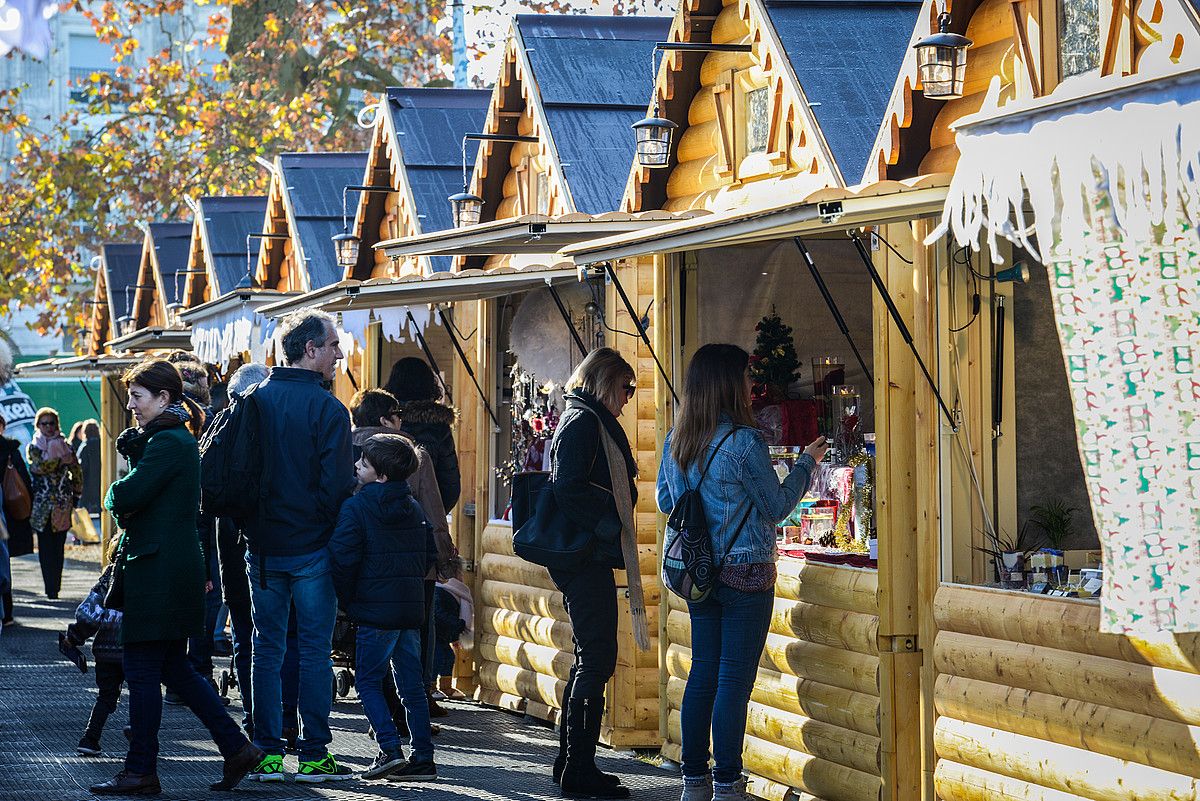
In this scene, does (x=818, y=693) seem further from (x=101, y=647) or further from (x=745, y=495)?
(x=101, y=647)

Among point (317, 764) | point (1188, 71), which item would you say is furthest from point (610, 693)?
point (1188, 71)

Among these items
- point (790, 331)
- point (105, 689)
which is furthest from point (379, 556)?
point (790, 331)

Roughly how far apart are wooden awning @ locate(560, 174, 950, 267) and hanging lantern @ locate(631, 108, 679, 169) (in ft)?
7.21

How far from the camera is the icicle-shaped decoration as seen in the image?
200 inches

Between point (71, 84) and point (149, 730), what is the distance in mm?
43093

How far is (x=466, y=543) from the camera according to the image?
1281cm

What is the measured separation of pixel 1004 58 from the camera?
23.0ft

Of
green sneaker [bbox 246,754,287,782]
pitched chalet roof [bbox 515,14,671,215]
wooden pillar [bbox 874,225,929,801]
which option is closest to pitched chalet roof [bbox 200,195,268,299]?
pitched chalet roof [bbox 515,14,671,215]

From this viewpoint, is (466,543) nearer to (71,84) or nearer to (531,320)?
(531,320)

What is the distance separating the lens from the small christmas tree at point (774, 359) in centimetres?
978

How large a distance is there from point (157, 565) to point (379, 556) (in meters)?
1.04

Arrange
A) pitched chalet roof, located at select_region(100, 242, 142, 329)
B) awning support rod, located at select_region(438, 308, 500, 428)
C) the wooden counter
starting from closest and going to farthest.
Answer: the wooden counter
awning support rod, located at select_region(438, 308, 500, 428)
pitched chalet roof, located at select_region(100, 242, 142, 329)

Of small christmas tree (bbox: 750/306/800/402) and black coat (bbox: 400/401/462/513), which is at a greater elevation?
small christmas tree (bbox: 750/306/800/402)

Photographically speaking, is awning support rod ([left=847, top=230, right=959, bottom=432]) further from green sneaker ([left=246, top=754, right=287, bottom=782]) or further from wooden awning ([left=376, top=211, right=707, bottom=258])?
green sneaker ([left=246, top=754, right=287, bottom=782])
